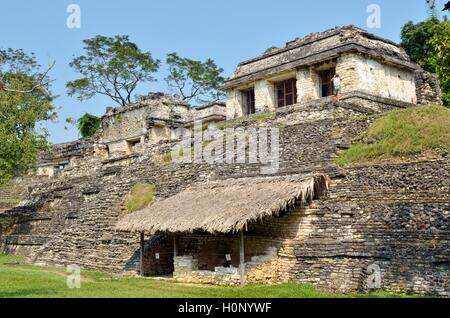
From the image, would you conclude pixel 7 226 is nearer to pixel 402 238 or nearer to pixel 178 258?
pixel 178 258

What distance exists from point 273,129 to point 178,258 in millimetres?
6454

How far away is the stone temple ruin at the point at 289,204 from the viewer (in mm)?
10664

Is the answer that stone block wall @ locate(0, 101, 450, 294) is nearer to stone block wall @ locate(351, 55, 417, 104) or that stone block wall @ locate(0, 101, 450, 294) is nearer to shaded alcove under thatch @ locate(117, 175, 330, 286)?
shaded alcove under thatch @ locate(117, 175, 330, 286)

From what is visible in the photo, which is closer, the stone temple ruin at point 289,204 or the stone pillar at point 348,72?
the stone temple ruin at point 289,204

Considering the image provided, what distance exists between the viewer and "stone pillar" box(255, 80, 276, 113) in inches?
882

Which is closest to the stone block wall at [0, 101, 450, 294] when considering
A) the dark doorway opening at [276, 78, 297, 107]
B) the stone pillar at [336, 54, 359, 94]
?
the stone pillar at [336, 54, 359, 94]

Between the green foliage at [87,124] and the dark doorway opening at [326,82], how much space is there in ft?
69.3

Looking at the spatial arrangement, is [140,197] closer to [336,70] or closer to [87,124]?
[336,70]

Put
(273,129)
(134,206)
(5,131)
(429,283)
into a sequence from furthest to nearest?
1. (5,131)
2. (273,129)
3. (134,206)
4. (429,283)

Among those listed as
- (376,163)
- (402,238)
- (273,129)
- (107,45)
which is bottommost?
(402,238)

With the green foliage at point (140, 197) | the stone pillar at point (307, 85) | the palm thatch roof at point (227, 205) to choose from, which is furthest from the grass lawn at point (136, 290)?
the stone pillar at point (307, 85)

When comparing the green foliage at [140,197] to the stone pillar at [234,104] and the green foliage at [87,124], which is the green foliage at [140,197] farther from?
the green foliage at [87,124]
